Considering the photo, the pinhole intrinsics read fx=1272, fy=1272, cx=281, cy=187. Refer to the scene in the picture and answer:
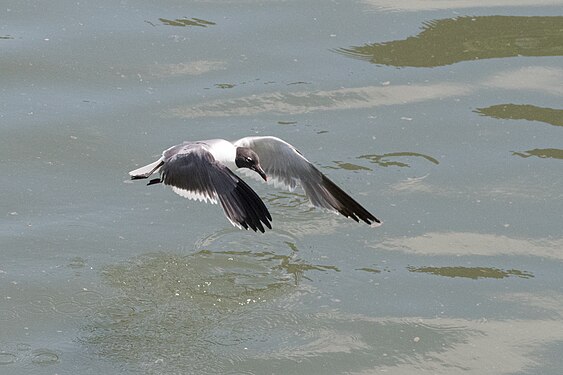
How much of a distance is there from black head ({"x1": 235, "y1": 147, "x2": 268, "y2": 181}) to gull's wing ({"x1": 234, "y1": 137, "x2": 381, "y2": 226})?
0.31ft

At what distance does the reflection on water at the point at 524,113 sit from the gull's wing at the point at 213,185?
8.94 feet

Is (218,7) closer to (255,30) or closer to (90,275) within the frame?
(255,30)

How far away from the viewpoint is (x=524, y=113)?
9.06 metres

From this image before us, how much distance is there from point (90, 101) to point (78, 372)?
10.8 feet

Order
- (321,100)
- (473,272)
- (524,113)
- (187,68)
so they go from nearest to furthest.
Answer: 1. (473,272)
2. (524,113)
3. (321,100)
4. (187,68)

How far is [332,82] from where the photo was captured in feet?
31.3

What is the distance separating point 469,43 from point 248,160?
3.14 meters

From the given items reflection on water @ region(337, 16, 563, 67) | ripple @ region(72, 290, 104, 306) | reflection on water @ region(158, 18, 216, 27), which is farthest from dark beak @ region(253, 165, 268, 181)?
reflection on water @ region(158, 18, 216, 27)

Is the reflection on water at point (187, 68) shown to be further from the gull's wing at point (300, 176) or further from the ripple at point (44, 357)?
the ripple at point (44, 357)

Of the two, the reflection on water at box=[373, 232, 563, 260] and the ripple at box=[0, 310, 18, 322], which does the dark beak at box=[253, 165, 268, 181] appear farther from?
the ripple at box=[0, 310, 18, 322]

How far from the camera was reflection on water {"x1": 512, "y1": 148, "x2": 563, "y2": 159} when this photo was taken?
8516 mm

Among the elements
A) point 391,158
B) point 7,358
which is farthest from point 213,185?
point 391,158

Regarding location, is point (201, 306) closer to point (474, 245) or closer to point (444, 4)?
point (474, 245)

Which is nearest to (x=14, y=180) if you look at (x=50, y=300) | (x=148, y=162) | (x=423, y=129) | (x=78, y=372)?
(x=148, y=162)
